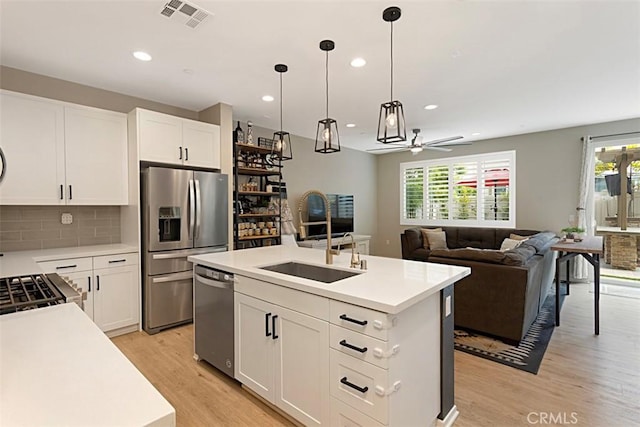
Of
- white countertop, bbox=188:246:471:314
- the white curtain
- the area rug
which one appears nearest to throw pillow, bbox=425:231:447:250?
the white curtain

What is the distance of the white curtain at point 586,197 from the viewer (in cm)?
527

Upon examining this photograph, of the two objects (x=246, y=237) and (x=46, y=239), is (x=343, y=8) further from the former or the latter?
(x=46, y=239)

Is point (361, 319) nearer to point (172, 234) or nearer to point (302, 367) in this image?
point (302, 367)

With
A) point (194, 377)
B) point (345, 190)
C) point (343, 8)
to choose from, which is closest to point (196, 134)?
point (343, 8)

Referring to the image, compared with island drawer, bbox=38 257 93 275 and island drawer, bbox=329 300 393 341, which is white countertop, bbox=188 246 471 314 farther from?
island drawer, bbox=38 257 93 275

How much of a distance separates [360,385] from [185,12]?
2617 mm

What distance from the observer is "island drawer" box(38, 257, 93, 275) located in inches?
115

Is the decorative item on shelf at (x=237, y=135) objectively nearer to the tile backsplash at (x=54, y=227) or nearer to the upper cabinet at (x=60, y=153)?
the upper cabinet at (x=60, y=153)

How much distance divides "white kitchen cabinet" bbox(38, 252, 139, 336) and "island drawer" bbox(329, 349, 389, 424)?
279 centimetres

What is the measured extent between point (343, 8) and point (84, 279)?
3419mm

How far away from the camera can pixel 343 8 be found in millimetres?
2143

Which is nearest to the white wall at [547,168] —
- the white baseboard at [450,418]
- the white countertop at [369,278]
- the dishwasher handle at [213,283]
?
the white countertop at [369,278]

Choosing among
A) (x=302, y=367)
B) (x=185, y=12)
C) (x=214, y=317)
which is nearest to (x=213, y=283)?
(x=214, y=317)

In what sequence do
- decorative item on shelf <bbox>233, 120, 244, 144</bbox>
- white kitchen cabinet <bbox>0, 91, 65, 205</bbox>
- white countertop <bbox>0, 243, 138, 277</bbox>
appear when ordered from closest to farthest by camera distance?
white countertop <bbox>0, 243, 138, 277</bbox>
white kitchen cabinet <bbox>0, 91, 65, 205</bbox>
decorative item on shelf <bbox>233, 120, 244, 144</bbox>
